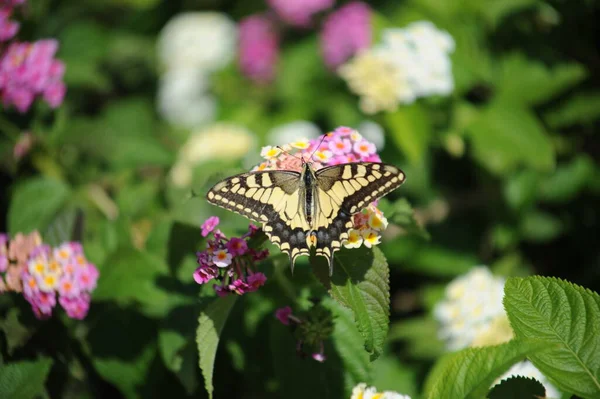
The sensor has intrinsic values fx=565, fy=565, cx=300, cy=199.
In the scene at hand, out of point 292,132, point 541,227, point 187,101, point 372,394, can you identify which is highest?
point 372,394

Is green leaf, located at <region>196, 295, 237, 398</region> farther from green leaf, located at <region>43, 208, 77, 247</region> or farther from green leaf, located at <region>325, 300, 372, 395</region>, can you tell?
green leaf, located at <region>43, 208, 77, 247</region>

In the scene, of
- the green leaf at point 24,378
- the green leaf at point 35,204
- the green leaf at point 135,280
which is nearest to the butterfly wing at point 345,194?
the green leaf at point 135,280

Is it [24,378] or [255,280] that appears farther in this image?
[24,378]

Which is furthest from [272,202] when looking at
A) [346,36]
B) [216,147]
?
[346,36]

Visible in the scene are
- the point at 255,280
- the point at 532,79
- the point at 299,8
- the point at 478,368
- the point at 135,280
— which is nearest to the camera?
the point at 478,368

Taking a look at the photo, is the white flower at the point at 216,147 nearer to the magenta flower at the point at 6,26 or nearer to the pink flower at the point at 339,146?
the magenta flower at the point at 6,26

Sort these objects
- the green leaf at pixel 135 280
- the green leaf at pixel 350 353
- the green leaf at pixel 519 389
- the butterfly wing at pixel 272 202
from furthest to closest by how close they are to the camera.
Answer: the green leaf at pixel 135 280 → the green leaf at pixel 350 353 → the butterfly wing at pixel 272 202 → the green leaf at pixel 519 389

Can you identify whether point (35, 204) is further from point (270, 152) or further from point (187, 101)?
point (187, 101)

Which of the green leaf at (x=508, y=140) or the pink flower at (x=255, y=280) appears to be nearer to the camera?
the pink flower at (x=255, y=280)
